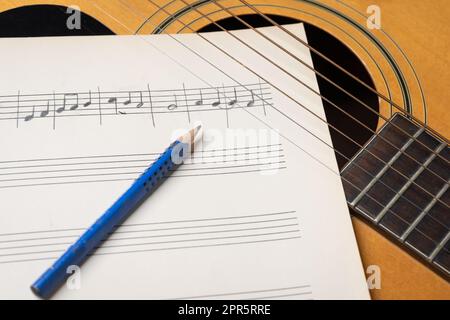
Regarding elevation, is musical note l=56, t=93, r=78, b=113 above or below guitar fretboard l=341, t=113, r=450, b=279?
above

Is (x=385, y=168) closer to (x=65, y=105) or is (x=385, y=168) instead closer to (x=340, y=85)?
(x=340, y=85)

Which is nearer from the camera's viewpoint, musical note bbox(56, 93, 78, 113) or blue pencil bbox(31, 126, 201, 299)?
blue pencil bbox(31, 126, 201, 299)

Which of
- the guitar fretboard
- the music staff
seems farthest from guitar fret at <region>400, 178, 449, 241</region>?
the music staff

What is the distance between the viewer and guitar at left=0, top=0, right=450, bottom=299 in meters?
0.54

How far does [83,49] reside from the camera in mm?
642

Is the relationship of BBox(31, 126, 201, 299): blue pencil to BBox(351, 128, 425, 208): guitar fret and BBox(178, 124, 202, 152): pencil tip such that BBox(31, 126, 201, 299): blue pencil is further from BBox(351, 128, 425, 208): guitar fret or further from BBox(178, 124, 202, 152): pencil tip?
BBox(351, 128, 425, 208): guitar fret

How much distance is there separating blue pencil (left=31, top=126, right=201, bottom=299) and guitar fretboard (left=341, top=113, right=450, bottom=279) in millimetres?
175

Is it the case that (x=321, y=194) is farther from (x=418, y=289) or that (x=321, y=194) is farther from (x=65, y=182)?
(x=65, y=182)

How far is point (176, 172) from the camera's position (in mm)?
565

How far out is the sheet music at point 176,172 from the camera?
512 millimetres

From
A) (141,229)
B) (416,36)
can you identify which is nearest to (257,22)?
(416,36)

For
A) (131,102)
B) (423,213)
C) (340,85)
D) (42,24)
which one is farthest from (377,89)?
(42,24)

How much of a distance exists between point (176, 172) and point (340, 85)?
0.22 metres

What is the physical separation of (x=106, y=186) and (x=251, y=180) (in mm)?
148
